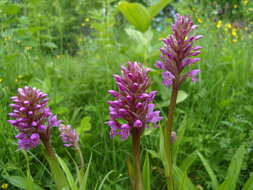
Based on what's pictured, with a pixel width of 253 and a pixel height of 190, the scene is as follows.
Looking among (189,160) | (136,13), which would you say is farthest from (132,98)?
(136,13)

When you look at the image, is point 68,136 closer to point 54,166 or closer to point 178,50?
point 54,166

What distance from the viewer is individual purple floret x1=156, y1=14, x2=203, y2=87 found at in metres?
1.57

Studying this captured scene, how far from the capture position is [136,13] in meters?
2.53

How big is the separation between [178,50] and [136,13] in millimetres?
1084

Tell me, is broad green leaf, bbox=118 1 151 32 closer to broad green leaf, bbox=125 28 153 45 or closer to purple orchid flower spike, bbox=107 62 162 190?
broad green leaf, bbox=125 28 153 45

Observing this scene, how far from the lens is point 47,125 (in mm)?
1667

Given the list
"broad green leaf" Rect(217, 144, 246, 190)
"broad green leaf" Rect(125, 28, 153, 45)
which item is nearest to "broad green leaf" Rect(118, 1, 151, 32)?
"broad green leaf" Rect(125, 28, 153, 45)

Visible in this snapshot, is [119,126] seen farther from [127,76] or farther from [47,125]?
[47,125]

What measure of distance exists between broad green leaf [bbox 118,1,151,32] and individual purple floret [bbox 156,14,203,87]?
0.83 m

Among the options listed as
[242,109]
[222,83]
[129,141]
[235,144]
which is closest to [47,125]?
[129,141]

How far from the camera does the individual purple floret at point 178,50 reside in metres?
1.57

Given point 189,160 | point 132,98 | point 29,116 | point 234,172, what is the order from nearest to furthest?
point 132,98 → point 29,116 → point 234,172 → point 189,160

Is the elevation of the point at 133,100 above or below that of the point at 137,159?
above

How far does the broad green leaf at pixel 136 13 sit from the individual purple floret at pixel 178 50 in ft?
2.74
